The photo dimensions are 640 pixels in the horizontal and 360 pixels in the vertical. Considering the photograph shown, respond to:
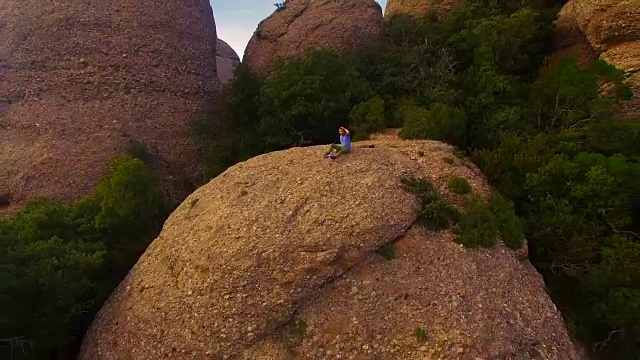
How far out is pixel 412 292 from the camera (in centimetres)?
1214

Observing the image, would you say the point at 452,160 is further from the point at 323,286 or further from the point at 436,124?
the point at 323,286

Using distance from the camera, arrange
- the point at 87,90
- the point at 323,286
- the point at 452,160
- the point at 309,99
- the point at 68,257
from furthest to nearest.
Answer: the point at 87,90
the point at 309,99
the point at 452,160
the point at 68,257
the point at 323,286

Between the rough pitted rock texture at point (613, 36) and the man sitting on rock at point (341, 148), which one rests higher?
the rough pitted rock texture at point (613, 36)

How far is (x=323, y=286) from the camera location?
12.3 metres

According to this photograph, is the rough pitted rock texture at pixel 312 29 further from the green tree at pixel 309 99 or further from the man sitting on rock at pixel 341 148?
the man sitting on rock at pixel 341 148

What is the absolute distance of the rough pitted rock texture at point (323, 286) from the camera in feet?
38.1

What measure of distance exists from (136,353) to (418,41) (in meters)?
18.8

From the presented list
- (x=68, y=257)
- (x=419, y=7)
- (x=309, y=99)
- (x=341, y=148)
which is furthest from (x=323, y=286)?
(x=419, y=7)

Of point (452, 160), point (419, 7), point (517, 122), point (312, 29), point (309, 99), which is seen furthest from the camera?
point (419, 7)

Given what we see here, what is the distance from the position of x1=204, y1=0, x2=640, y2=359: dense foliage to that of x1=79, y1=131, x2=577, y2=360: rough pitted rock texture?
1.43 metres

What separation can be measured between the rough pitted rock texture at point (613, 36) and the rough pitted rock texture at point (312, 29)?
32.0 feet

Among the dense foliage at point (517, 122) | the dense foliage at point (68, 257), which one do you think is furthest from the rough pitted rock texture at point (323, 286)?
the dense foliage at point (517, 122)

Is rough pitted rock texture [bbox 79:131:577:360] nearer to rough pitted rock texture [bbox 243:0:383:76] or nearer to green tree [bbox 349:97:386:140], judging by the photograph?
green tree [bbox 349:97:386:140]

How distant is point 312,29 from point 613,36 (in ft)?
47.2
